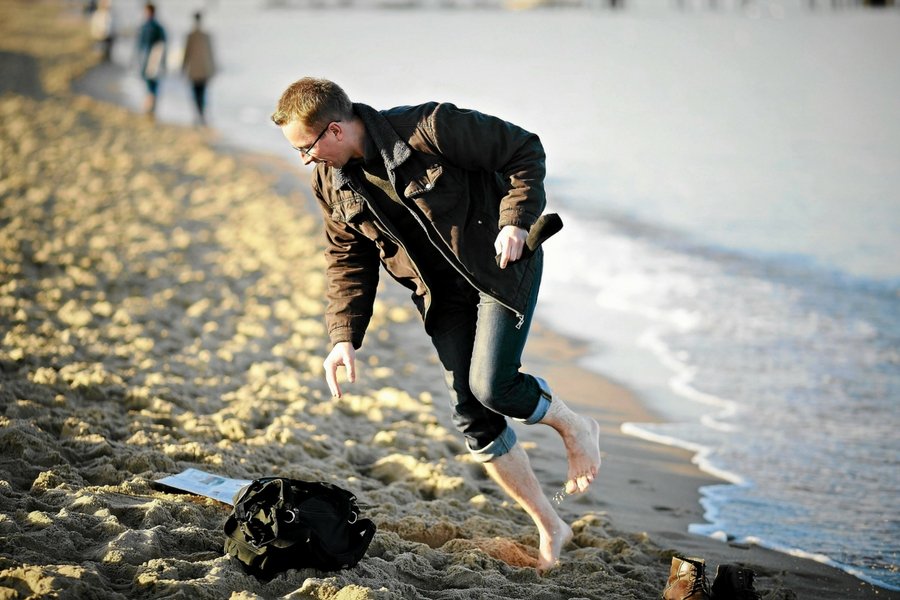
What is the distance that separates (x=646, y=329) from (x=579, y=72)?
80.9 feet

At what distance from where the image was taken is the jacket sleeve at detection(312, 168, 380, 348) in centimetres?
363

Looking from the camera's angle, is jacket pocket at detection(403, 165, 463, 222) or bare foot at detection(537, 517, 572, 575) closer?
jacket pocket at detection(403, 165, 463, 222)

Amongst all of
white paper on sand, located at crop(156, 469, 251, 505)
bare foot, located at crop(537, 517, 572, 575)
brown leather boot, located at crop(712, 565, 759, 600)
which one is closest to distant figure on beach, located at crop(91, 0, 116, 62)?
white paper on sand, located at crop(156, 469, 251, 505)

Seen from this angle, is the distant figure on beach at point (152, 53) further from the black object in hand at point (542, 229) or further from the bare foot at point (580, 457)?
the black object in hand at point (542, 229)

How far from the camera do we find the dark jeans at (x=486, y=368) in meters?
3.33

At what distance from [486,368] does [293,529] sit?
33.5 inches

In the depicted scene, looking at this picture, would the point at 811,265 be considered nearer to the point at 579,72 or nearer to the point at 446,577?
the point at 446,577

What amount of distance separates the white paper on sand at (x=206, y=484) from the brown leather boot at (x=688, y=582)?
1.66m

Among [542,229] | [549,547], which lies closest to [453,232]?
[542,229]

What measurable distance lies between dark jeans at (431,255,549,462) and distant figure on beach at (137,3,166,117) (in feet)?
52.2

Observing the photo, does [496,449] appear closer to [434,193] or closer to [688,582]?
[688,582]

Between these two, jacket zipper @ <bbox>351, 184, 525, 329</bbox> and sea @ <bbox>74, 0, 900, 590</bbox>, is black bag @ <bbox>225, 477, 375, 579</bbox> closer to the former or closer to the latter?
jacket zipper @ <bbox>351, 184, 525, 329</bbox>

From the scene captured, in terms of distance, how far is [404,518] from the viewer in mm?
3986

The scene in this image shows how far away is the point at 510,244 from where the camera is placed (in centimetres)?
316
